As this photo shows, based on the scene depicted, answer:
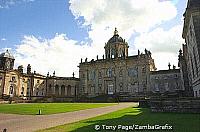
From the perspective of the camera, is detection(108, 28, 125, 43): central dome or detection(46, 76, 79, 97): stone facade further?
detection(46, 76, 79, 97): stone facade

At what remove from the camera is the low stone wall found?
56.1 ft

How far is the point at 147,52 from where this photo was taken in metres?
59.0

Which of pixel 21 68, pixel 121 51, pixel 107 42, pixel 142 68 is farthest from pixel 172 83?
pixel 21 68

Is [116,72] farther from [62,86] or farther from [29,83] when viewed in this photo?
[29,83]

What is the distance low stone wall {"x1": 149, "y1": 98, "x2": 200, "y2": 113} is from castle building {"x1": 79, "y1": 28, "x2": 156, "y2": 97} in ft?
119

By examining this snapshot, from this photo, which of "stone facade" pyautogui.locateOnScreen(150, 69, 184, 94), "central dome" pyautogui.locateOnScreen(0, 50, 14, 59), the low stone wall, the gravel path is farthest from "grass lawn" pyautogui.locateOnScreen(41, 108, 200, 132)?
"central dome" pyautogui.locateOnScreen(0, 50, 14, 59)

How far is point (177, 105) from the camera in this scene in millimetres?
17844

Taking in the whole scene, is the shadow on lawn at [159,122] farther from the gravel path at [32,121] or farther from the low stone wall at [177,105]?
the low stone wall at [177,105]

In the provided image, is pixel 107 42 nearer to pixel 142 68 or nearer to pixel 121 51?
pixel 121 51

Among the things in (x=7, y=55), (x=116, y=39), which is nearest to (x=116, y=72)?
(x=116, y=39)

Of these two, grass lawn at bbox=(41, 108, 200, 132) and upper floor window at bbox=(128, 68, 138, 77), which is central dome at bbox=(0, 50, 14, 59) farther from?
grass lawn at bbox=(41, 108, 200, 132)

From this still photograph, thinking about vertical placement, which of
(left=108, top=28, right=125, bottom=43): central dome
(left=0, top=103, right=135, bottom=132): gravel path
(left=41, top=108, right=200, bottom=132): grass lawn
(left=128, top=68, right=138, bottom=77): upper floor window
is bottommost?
(left=0, top=103, right=135, bottom=132): gravel path

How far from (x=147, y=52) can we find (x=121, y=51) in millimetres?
11624

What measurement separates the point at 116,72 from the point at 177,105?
45149mm
